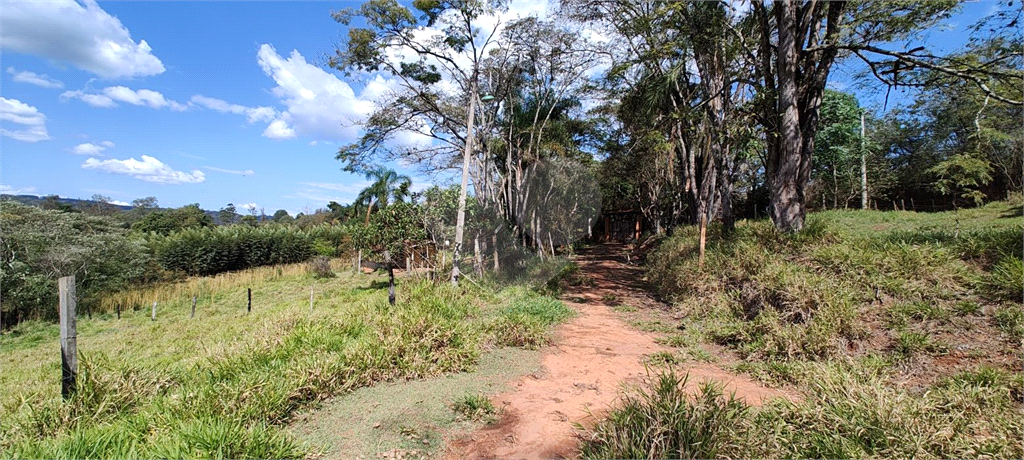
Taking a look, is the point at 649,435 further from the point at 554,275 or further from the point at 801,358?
the point at 554,275

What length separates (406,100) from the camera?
10523 millimetres

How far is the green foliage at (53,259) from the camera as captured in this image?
40.8 feet

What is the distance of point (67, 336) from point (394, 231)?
8.20m

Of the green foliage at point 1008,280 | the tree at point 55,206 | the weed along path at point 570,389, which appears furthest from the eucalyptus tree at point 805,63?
the tree at point 55,206

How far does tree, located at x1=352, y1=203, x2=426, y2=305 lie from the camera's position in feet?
35.7

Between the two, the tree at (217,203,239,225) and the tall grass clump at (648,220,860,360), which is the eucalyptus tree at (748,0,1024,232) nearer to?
the tall grass clump at (648,220,860,360)

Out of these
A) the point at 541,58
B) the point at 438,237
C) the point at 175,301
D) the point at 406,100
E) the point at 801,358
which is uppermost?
the point at 541,58

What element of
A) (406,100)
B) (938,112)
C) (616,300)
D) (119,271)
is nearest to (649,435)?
(616,300)

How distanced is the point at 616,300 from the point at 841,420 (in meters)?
6.17

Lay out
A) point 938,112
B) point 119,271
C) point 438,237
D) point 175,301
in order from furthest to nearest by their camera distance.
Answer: point 938,112
point 119,271
point 175,301
point 438,237

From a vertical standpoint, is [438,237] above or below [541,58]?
below

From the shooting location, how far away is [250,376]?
3.44 meters

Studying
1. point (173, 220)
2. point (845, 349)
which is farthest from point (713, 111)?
point (173, 220)

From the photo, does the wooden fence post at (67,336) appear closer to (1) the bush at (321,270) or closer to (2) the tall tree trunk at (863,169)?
(1) the bush at (321,270)
